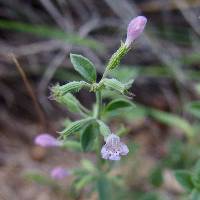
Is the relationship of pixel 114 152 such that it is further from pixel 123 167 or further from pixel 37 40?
pixel 37 40

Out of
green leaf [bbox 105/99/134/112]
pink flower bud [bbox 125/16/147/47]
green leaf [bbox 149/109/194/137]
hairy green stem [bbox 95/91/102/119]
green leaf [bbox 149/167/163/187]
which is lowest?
hairy green stem [bbox 95/91/102/119]

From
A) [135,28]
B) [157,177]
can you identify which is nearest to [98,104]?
[135,28]

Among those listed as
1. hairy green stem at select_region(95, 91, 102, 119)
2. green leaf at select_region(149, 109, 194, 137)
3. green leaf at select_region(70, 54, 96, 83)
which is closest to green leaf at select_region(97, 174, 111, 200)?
hairy green stem at select_region(95, 91, 102, 119)

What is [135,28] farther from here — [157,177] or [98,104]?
[157,177]

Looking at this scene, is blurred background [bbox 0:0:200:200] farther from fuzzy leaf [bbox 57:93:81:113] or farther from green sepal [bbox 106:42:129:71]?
green sepal [bbox 106:42:129:71]

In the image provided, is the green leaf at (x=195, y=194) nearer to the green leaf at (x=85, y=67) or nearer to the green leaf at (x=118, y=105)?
the green leaf at (x=118, y=105)

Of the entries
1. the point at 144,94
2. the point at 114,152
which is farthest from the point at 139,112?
the point at 114,152

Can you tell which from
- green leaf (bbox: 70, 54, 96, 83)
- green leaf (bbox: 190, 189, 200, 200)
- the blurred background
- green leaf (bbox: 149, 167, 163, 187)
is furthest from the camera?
the blurred background
